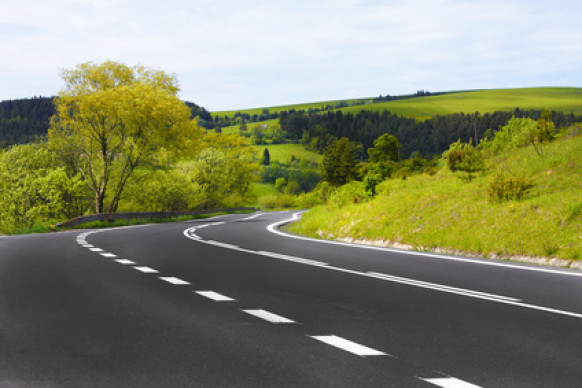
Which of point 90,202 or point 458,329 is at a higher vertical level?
point 458,329

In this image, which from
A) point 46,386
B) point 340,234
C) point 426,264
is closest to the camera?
point 46,386

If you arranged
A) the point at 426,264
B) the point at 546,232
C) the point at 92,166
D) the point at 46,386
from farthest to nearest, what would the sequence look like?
1. the point at 92,166
2. the point at 546,232
3. the point at 426,264
4. the point at 46,386

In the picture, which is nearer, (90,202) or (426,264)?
(426,264)

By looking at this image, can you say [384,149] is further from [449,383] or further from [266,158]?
[449,383]

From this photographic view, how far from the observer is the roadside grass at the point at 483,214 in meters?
13.4

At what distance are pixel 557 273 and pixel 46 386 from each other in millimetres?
8443

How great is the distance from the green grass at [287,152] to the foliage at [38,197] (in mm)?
127734

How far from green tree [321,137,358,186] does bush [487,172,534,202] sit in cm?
8048

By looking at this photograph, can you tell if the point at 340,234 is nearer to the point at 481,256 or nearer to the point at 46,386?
the point at 481,256

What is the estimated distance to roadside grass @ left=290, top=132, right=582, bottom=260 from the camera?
13.4 metres

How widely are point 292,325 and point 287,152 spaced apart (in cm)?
18096

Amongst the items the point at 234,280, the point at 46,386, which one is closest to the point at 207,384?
the point at 46,386

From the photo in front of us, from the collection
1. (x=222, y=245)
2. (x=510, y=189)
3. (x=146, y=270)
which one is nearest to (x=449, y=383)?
(x=146, y=270)

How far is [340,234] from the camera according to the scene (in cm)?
2011
